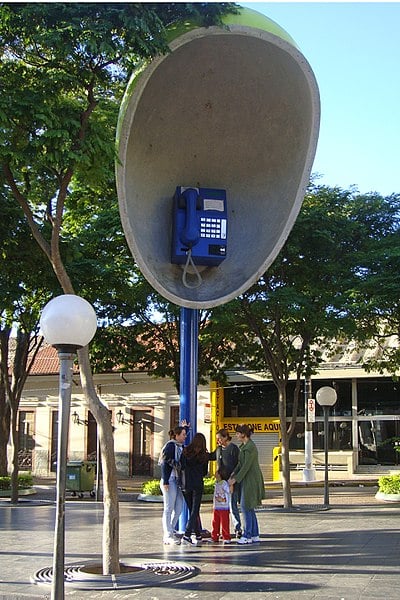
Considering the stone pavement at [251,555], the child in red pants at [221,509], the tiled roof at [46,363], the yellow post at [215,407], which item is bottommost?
the stone pavement at [251,555]

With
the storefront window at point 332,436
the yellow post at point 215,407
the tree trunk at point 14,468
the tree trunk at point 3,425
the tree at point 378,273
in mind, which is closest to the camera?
the tree at point 378,273

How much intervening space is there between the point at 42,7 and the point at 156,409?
2754cm

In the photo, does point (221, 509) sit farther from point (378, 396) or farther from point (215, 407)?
point (378, 396)

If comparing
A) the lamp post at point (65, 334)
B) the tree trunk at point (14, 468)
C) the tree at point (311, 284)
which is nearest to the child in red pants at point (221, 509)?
the lamp post at point (65, 334)

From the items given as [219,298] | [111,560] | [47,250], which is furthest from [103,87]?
[111,560]

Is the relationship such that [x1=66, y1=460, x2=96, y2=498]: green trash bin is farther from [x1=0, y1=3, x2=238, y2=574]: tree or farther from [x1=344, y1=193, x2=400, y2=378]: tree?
[x1=0, y1=3, x2=238, y2=574]: tree

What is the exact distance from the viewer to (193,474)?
37.3ft

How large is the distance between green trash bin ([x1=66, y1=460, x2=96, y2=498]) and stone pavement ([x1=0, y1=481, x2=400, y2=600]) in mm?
5697

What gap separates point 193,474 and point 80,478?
13114mm

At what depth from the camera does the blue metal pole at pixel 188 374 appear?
12.0 m

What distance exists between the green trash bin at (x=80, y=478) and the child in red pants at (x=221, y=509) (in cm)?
1273

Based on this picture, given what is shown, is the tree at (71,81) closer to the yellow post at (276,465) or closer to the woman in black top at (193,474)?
the woman in black top at (193,474)

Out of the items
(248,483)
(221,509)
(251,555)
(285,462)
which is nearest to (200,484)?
(221,509)

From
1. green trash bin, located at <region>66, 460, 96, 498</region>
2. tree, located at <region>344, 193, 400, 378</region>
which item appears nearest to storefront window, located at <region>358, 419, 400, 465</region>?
tree, located at <region>344, 193, 400, 378</region>
